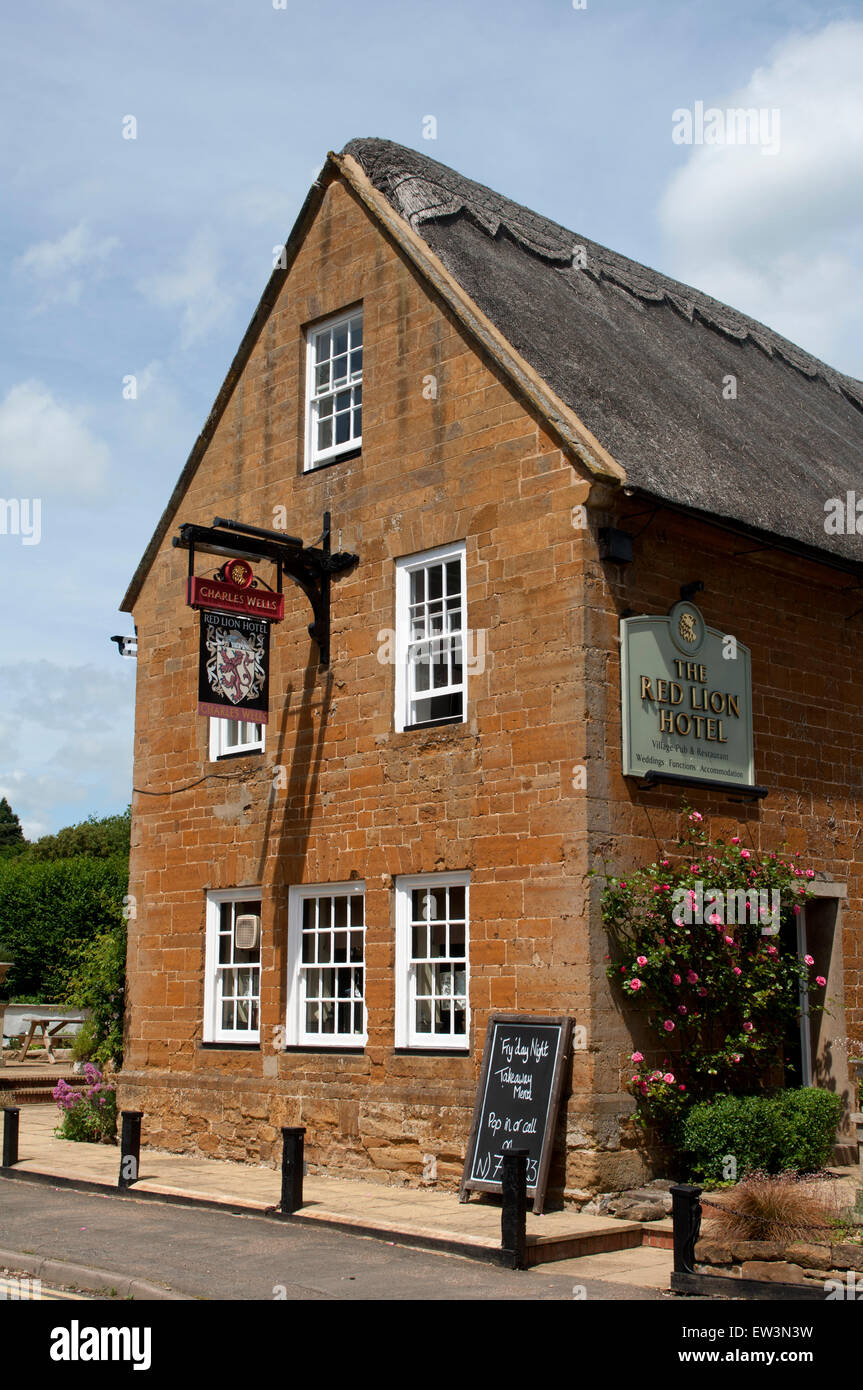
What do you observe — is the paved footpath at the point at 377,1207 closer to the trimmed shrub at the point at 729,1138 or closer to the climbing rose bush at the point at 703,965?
the trimmed shrub at the point at 729,1138

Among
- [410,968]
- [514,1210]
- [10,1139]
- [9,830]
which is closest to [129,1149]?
[10,1139]

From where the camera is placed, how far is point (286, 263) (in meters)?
15.5

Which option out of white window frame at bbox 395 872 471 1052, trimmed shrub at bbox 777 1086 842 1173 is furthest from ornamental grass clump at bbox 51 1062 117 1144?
trimmed shrub at bbox 777 1086 842 1173

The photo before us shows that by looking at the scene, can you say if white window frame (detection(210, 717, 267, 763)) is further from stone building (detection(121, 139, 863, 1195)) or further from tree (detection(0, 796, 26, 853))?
tree (detection(0, 796, 26, 853))

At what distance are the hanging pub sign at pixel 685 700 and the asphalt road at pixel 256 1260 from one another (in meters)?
4.27

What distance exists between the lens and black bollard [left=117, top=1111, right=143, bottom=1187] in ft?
40.4

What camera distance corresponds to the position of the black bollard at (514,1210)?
8.99 metres

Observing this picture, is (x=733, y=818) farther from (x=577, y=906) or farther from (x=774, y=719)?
(x=577, y=906)

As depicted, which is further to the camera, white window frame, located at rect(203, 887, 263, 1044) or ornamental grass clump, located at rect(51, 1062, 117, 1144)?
ornamental grass clump, located at rect(51, 1062, 117, 1144)

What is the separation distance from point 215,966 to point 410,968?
304 centimetres

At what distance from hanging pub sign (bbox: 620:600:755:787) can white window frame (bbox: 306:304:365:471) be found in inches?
158

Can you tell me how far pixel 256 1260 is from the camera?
30.0 feet

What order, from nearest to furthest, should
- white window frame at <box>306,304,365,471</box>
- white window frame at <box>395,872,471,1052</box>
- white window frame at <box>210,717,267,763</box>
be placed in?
white window frame at <box>395,872,471,1052</box> < white window frame at <box>306,304,365,471</box> < white window frame at <box>210,717,267,763</box>
